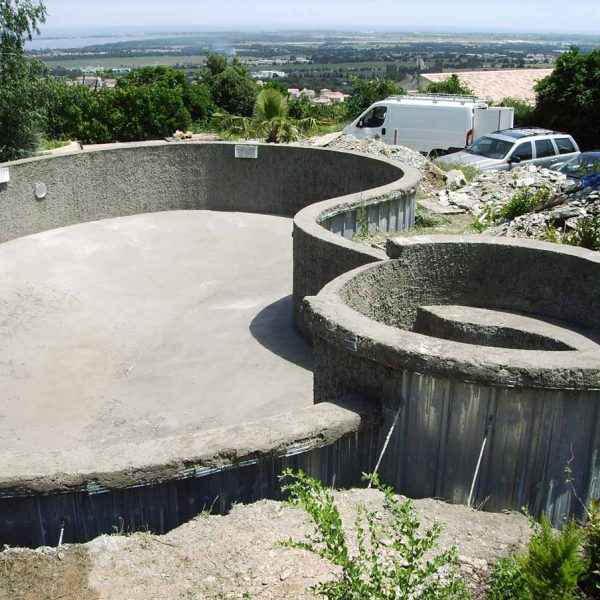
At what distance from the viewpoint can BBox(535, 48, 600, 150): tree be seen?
25219mm

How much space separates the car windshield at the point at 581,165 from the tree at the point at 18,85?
10.9m

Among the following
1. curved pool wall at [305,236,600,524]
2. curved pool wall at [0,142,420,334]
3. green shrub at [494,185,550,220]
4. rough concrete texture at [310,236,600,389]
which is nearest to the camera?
curved pool wall at [305,236,600,524]

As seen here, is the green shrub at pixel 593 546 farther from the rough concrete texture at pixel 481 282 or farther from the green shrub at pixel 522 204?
the green shrub at pixel 522 204

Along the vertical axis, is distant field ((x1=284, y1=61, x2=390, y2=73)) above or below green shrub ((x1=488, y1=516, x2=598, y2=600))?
below

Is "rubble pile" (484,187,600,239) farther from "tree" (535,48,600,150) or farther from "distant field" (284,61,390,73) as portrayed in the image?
"distant field" (284,61,390,73)

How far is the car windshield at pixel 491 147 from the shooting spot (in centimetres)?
1809

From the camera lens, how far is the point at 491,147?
60.7 feet

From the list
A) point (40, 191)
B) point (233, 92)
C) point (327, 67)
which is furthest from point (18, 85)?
point (327, 67)

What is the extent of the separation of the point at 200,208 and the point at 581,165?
306 inches

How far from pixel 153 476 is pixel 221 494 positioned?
0.45 meters

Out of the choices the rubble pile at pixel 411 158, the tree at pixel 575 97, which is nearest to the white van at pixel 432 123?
the tree at pixel 575 97

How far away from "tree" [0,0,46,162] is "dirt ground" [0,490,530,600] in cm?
1341

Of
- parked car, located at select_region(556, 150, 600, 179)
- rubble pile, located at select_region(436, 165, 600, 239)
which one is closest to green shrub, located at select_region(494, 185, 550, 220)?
rubble pile, located at select_region(436, 165, 600, 239)

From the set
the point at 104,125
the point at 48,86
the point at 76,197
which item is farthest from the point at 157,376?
the point at 104,125
